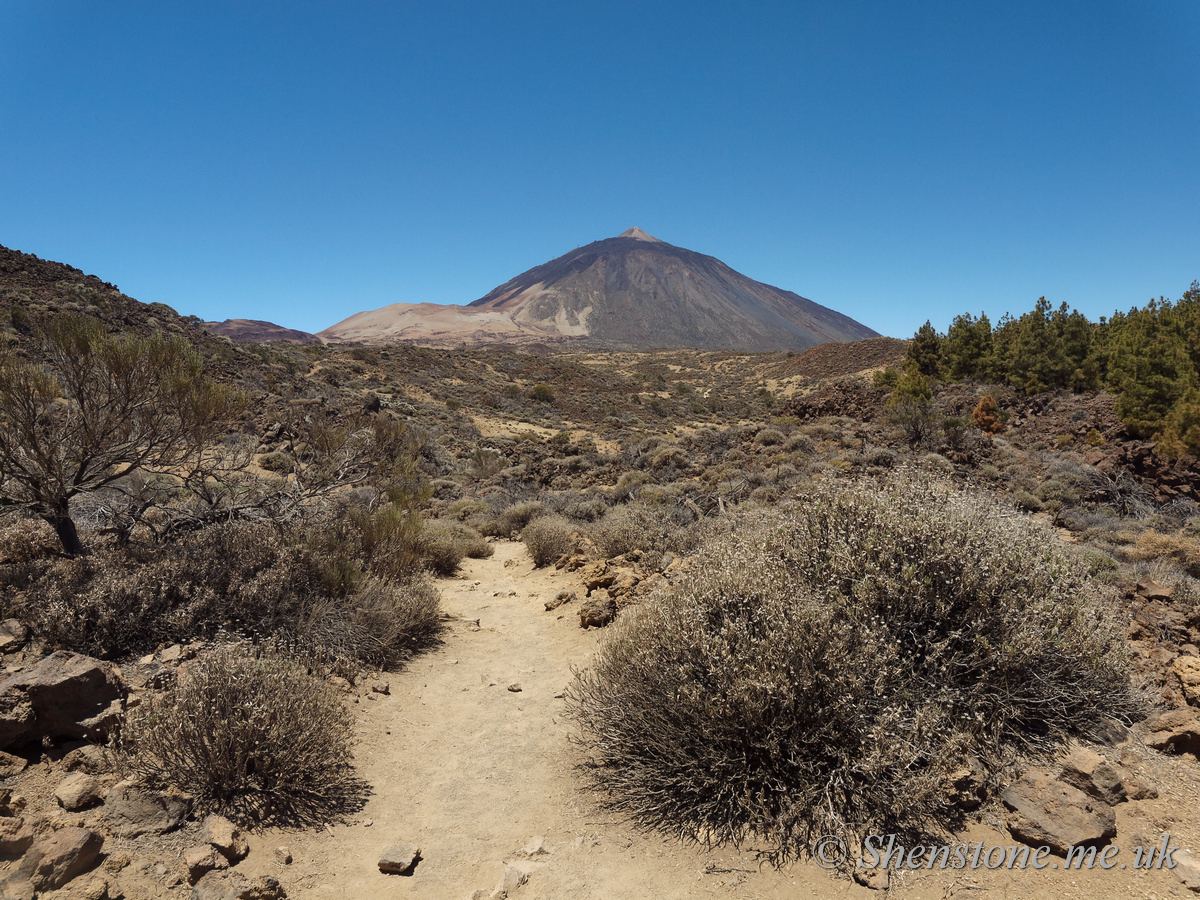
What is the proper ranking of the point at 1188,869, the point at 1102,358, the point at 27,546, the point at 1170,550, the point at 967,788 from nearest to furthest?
1. the point at 1188,869
2. the point at 967,788
3. the point at 27,546
4. the point at 1170,550
5. the point at 1102,358

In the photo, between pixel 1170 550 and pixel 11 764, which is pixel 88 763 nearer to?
pixel 11 764

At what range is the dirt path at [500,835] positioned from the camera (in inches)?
86.7

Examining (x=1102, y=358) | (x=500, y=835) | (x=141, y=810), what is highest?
(x=1102, y=358)

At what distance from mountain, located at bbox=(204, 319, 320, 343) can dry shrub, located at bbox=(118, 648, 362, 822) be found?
153 metres

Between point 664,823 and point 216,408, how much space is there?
5013mm

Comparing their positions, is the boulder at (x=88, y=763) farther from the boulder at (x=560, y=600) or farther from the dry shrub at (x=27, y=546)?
the boulder at (x=560, y=600)

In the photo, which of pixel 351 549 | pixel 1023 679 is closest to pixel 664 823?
pixel 1023 679

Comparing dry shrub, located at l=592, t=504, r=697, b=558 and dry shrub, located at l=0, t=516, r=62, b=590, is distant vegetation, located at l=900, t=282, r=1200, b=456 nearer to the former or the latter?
dry shrub, located at l=592, t=504, r=697, b=558

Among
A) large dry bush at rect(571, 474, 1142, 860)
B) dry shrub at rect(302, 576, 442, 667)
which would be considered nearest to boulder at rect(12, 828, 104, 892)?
dry shrub at rect(302, 576, 442, 667)

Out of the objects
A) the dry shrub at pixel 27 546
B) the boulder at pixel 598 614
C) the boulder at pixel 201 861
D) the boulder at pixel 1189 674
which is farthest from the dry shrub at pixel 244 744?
the boulder at pixel 1189 674

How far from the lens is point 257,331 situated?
14500 cm

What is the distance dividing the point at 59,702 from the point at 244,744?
3.09 feet

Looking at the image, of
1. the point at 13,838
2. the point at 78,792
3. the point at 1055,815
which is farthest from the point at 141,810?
the point at 1055,815

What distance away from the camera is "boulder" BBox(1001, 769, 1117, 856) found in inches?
87.3
